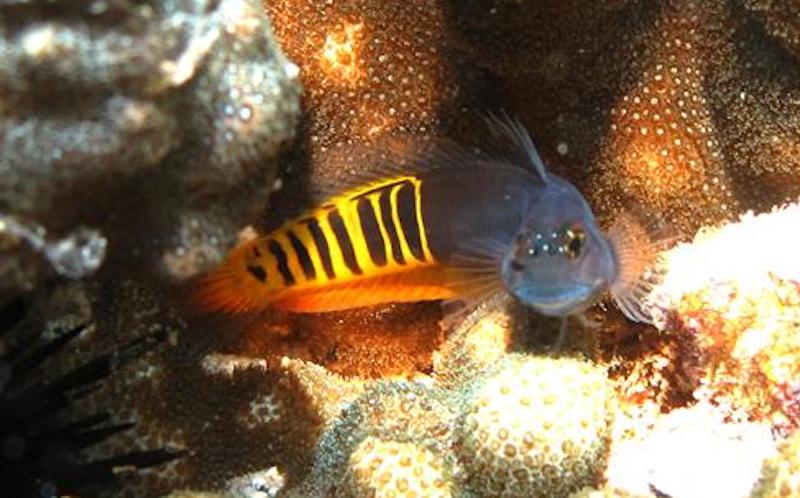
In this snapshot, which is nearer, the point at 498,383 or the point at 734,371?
the point at 498,383

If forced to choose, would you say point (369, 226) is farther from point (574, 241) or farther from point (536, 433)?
point (536, 433)

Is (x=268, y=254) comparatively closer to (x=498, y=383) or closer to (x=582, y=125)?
(x=498, y=383)

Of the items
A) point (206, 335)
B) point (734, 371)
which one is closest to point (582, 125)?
point (734, 371)

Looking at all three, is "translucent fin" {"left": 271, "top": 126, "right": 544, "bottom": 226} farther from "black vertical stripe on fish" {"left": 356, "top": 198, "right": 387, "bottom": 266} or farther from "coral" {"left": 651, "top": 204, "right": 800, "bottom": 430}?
"coral" {"left": 651, "top": 204, "right": 800, "bottom": 430}

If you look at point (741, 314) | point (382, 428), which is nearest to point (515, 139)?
point (741, 314)

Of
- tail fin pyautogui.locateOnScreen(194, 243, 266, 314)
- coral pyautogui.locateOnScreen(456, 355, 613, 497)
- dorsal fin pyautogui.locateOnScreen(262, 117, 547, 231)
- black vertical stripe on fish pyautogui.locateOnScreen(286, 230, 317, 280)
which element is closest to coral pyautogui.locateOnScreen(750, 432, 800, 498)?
coral pyautogui.locateOnScreen(456, 355, 613, 497)

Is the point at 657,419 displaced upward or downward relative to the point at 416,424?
downward

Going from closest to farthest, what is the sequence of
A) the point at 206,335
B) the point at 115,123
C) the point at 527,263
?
the point at 115,123
the point at 527,263
the point at 206,335

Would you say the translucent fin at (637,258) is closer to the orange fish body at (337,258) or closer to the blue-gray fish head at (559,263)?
the blue-gray fish head at (559,263)
